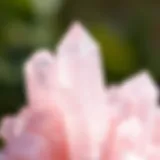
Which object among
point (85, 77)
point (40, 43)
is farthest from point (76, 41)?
point (40, 43)

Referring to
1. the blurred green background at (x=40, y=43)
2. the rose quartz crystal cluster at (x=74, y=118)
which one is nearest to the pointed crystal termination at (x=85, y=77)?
the rose quartz crystal cluster at (x=74, y=118)

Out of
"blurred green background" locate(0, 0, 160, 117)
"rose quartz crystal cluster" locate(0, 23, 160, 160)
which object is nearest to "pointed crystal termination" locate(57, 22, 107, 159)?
"rose quartz crystal cluster" locate(0, 23, 160, 160)

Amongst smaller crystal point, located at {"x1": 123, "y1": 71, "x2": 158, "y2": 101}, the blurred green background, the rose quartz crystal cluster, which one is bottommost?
the rose quartz crystal cluster

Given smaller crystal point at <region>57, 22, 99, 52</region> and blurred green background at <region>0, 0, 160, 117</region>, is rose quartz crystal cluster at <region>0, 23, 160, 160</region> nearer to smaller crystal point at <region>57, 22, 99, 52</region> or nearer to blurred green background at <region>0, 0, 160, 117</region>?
smaller crystal point at <region>57, 22, 99, 52</region>

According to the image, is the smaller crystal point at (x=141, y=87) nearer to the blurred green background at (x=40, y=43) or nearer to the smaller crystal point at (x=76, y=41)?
the smaller crystal point at (x=76, y=41)

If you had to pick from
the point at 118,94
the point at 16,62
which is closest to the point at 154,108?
the point at 118,94

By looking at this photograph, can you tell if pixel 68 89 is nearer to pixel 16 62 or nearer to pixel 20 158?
pixel 20 158

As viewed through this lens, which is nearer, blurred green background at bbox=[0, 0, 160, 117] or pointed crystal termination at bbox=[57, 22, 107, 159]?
pointed crystal termination at bbox=[57, 22, 107, 159]

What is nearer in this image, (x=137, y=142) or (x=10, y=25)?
(x=137, y=142)
